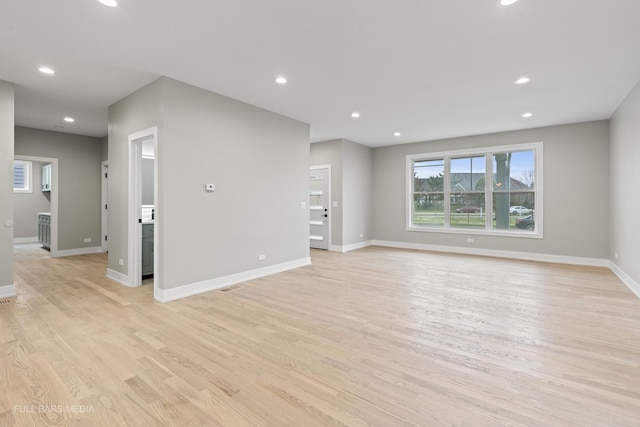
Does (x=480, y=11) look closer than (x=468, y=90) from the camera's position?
Yes

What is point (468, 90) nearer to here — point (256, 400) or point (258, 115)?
point (258, 115)

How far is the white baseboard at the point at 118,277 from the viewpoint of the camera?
445 centimetres

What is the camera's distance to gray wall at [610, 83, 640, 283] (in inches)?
159

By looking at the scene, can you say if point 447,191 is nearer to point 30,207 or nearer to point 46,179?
point 46,179

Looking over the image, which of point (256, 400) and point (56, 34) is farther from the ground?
point (56, 34)

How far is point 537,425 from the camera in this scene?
1642 mm

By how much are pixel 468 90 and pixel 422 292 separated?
9.42 ft

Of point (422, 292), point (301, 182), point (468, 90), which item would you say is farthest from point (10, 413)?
point (468, 90)

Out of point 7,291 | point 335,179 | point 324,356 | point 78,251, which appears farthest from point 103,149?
point 324,356

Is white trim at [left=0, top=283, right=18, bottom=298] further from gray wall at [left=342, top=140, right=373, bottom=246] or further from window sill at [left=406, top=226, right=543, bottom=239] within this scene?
window sill at [left=406, top=226, right=543, bottom=239]

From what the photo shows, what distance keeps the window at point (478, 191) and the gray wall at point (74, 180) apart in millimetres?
7785

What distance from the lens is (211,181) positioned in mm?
4238

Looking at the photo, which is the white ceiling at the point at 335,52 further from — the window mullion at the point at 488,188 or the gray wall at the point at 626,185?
the window mullion at the point at 488,188

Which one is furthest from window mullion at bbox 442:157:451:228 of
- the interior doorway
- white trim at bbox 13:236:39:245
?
white trim at bbox 13:236:39:245
